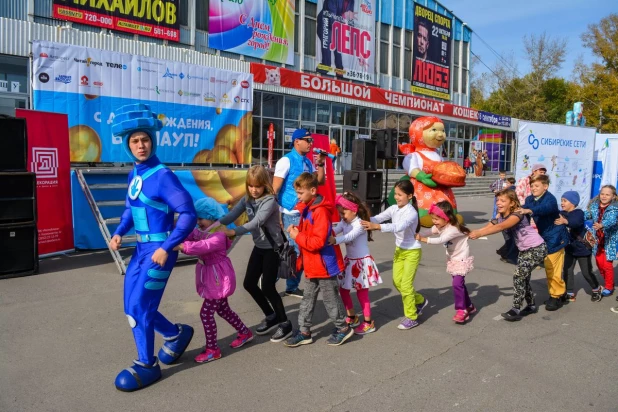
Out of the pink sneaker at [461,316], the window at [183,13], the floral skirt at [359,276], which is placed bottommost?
the pink sneaker at [461,316]

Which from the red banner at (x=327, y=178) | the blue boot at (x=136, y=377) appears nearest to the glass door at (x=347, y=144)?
the red banner at (x=327, y=178)

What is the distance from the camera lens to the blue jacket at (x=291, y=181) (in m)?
5.71

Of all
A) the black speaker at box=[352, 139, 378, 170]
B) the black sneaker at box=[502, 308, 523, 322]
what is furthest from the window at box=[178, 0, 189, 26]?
the black sneaker at box=[502, 308, 523, 322]

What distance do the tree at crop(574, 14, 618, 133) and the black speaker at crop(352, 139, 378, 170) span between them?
29776mm

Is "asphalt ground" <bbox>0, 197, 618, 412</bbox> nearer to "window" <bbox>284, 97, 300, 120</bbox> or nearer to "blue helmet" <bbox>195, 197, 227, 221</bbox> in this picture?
"blue helmet" <bbox>195, 197, 227, 221</bbox>

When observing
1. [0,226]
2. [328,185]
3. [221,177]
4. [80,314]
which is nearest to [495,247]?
[328,185]

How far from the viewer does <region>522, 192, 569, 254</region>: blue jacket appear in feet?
18.9

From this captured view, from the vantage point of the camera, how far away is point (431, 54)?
33219 mm

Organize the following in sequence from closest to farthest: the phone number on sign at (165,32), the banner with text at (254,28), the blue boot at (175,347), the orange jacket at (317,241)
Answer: the blue boot at (175,347) → the orange jacket at (317,241) → the phone number on sign at (165,32) → the banner with text at (254,28)

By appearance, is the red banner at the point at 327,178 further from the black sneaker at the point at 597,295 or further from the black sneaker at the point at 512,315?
the black sneaker at the point at 597,295

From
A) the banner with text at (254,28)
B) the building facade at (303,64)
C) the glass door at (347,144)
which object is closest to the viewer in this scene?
the building facade at (303,64)

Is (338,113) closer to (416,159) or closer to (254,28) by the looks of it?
(254,28)

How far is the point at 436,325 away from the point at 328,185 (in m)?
3.87

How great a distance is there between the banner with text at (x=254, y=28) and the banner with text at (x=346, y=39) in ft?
7.34
